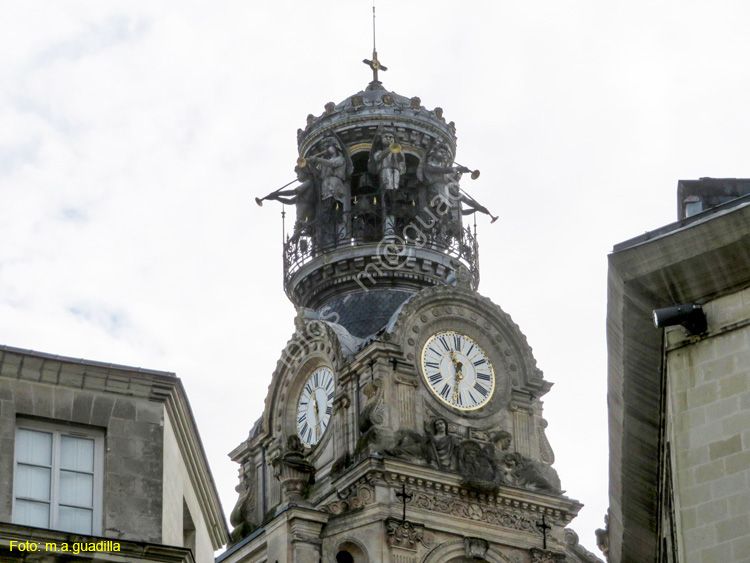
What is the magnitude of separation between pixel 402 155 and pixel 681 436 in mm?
41156

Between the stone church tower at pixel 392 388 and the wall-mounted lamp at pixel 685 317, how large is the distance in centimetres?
3206

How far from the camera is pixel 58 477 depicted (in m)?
34.2

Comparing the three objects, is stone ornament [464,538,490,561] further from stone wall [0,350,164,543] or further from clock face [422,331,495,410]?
stone wall [0,350,164,543]

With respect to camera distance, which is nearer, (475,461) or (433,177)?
(475,461)

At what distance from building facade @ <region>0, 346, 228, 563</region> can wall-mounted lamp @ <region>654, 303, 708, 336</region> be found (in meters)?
9.28

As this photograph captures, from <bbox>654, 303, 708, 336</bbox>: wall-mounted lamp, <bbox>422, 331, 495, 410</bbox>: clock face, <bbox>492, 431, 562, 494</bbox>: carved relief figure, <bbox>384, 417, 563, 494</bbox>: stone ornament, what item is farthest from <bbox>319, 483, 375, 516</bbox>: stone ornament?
<bbox>654, 303, 708, 336</bbox>: wall-mounted lamp

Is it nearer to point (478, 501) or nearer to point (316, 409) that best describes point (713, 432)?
point (478, 501)

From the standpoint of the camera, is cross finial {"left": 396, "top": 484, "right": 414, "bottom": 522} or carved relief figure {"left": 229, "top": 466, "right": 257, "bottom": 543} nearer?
cross finial {"left": 396, "top": 484, "right": 414, "bottom": 522}

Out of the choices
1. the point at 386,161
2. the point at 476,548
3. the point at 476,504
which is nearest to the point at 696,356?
the point at 476,548

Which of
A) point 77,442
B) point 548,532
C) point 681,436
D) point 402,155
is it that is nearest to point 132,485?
point 77,442

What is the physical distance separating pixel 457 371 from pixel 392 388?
281cm

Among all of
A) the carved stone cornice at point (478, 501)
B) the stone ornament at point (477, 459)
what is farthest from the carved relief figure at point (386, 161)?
the carved stone cornice at point (478, 501)

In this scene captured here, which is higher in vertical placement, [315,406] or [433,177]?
[433,177]

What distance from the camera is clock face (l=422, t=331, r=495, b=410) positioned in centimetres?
6525
